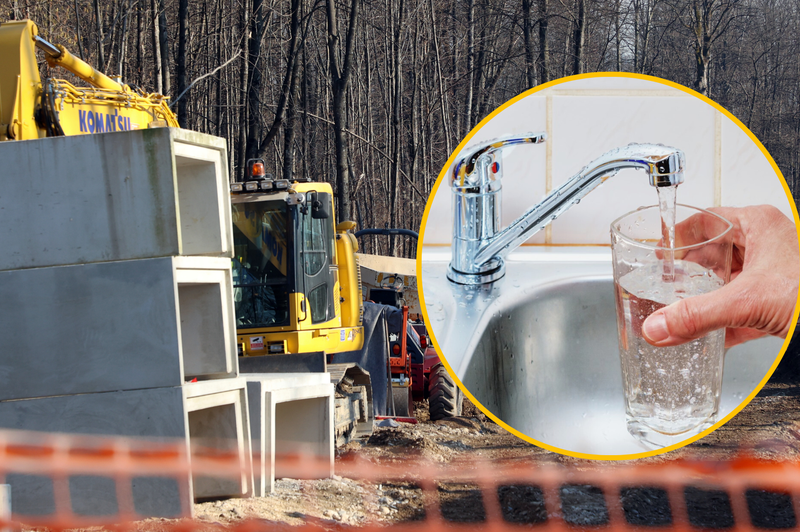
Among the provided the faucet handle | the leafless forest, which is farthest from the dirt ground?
the leafless forest

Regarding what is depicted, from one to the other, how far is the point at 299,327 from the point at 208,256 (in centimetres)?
379

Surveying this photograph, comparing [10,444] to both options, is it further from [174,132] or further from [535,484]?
[535,484]

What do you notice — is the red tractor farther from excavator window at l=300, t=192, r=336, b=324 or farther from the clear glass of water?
the clear glass of water

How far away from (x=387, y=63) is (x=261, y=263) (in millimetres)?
20456

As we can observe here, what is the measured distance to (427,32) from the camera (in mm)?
27453

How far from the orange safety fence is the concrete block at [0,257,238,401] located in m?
0.36

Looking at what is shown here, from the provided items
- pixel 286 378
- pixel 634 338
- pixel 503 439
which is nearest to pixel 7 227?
pixel 286 378

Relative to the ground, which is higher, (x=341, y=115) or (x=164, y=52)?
(x=164, y=52)

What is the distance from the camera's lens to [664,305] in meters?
1.57

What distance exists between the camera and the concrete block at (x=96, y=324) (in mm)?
3986

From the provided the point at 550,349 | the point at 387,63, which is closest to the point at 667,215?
the point at 550,349

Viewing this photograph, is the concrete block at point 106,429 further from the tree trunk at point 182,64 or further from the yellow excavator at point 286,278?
the tree trunk at point 182,64

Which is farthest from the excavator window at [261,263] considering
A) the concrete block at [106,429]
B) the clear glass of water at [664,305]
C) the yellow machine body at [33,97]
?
the clear glass of water at [664,305]

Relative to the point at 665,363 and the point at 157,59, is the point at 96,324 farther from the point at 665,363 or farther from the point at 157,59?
the point at 157,59
